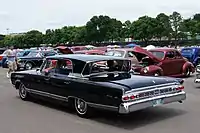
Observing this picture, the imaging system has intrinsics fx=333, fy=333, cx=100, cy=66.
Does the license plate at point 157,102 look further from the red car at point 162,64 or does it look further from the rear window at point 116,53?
the rear window at point 116,53

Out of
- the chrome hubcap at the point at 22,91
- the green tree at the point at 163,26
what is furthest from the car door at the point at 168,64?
the green tree at the point at 163,26

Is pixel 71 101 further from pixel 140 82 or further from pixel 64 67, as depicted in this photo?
pixel 140 82

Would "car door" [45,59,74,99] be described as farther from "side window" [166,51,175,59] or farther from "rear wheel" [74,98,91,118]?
"side window" [166,51,175,59]

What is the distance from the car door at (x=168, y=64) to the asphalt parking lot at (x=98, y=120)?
6002 mm

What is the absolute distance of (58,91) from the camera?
27.8 ft

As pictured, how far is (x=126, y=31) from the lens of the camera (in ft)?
→ 243

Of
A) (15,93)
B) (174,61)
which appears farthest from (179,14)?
(15,93)

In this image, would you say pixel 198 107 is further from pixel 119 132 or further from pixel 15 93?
pixel 15 93

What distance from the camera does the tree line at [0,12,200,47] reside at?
222ft

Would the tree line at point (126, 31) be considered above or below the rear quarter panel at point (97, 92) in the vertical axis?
above

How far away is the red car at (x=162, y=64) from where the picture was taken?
14.2 meters

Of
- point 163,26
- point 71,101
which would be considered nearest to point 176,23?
point 163,26

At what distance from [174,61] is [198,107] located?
295 inches

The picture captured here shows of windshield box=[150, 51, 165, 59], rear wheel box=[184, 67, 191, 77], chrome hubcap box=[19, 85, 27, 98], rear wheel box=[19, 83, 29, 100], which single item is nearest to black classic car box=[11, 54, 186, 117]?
rear wheel box=[19, 83, 29, 100]
